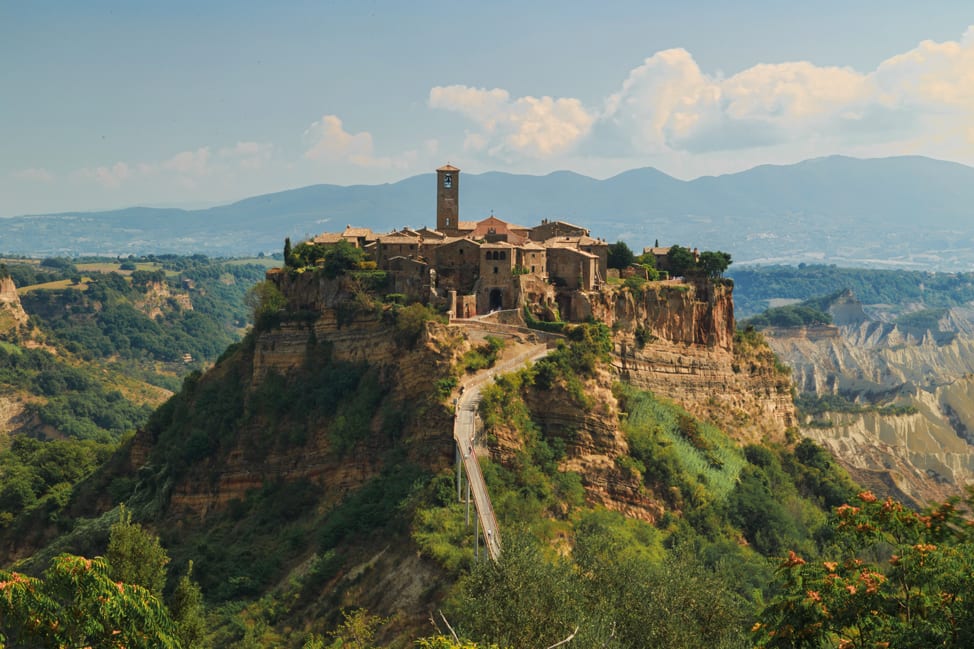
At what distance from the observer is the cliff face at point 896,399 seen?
8469 cm

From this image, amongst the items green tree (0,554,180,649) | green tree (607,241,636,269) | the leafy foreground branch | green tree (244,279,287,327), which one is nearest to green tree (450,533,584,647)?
the leafy foreground branch

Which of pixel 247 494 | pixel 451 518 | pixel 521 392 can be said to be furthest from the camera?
pixel 247 494

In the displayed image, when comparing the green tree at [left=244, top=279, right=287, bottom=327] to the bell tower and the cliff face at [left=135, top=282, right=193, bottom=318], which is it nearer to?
the bell tower

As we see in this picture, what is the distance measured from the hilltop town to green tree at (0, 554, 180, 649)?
35.1 metres

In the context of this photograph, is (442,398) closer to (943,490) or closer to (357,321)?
(357,321)

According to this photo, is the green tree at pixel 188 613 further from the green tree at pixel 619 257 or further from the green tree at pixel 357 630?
the green tree at pixel 619 257

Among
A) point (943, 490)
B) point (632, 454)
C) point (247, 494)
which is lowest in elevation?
point (943, 490)

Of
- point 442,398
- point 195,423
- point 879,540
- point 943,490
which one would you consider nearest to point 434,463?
point 442,398

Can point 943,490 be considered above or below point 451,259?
below

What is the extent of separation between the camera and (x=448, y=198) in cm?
6600

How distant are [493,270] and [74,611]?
129ft

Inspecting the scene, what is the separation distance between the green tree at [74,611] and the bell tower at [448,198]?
47601 millimetres

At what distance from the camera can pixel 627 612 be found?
29.5m

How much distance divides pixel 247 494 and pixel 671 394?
23.9 meters
